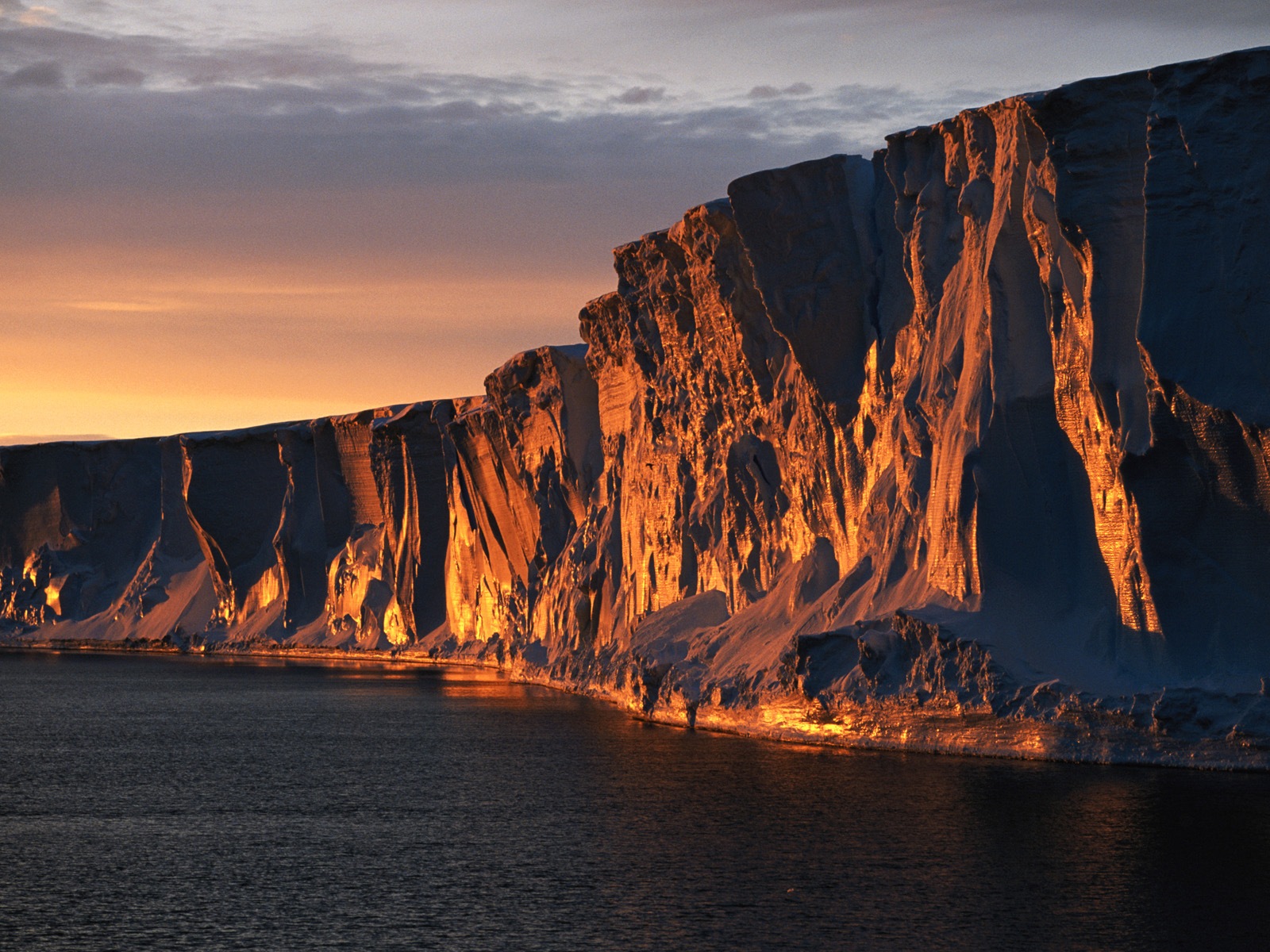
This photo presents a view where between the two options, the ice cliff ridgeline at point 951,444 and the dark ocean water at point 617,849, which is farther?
the ice cliff ridgeline at point 951,444

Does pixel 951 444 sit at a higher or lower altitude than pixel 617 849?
higher

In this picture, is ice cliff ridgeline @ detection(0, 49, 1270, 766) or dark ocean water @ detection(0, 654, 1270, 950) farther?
ice cliff ridgeline @ detection(0, 49, 1270, 766)

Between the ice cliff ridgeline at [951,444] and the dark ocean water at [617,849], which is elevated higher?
the ice cliff ridgeline at [951,444]

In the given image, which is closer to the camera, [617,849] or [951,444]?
[617,849]

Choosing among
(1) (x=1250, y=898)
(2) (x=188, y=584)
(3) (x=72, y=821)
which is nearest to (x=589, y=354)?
(3) (x=72, y=821)

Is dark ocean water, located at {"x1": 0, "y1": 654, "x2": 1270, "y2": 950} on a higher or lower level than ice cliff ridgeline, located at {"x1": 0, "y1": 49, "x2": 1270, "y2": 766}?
lower
